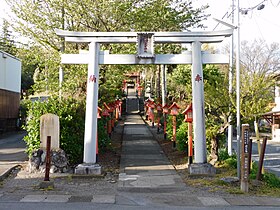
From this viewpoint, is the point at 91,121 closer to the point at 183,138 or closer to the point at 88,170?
the point at 88,170

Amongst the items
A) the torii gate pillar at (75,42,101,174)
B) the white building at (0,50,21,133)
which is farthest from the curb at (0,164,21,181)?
the white building at (0,50,21,133)

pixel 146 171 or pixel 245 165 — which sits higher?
pixel 245 165

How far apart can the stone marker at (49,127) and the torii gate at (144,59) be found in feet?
3.67

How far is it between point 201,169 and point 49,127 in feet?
17.1

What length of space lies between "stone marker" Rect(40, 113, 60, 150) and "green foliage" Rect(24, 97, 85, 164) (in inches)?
28.7

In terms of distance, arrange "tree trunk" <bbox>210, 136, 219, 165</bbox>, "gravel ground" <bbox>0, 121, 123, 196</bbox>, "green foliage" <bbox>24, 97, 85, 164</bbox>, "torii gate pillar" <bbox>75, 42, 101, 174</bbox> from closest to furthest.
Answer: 1. "gravel ground" <bbox>0, 121, 123, 196</bbox>
2. "torii gate pillar" <bbox>75, 42, 101, 174</bbox>
3. "green foliage" <bbox>24, 97, 85, 164</bbox>
4. "tree trunk" <bbox>210, 136, 219, 165</bbox>

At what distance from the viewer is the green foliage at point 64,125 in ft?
48.4

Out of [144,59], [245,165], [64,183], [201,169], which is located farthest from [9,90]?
[245,165]

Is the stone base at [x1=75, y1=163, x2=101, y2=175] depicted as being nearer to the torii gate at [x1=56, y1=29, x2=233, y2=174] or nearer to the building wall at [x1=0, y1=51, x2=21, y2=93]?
the torii gate at [x1=56, y1=29, x2=233, y2=174]

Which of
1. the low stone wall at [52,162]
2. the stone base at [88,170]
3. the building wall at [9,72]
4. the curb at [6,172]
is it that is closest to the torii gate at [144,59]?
the stone base at [88,170]

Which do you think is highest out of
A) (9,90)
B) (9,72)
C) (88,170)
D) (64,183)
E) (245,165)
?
(9,72)

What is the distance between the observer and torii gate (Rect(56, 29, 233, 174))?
13.5 meters

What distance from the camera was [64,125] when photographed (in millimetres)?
14828

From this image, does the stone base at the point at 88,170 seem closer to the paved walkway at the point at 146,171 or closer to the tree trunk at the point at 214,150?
the paved walkway at the point at 146,171
